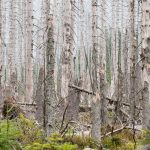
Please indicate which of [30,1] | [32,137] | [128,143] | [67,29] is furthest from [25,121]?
[30,1]

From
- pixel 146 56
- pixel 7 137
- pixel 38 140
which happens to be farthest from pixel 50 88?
pixel 7 137

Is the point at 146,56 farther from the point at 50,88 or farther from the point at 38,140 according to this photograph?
the point at 38,140

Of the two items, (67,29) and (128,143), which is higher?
(67,29)

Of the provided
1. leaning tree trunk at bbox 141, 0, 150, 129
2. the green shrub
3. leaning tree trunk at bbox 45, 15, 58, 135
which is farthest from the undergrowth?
leaning tree trunk at bbox 141, 0, 150, 129

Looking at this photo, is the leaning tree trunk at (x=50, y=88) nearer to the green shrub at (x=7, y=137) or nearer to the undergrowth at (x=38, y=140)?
the undergrowth at (x=38, y=140)

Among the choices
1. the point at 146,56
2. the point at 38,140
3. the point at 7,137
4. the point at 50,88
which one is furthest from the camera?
the point at 146,56

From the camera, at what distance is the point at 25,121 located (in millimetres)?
8312

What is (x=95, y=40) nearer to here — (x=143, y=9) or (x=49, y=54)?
(x=143, y=9)

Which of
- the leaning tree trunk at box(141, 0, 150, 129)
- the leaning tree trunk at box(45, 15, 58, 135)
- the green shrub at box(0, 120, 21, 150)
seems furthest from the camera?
the leaning tree trunk at box(141, 0, 150, 129)

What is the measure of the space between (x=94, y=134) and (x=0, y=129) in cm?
424

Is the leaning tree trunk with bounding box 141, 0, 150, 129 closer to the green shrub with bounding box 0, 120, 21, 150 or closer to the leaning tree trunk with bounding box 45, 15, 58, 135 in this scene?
the leaning tree trunk with bounding box 45, 15, 58, 135

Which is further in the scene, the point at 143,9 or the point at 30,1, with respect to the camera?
the point at 30,1

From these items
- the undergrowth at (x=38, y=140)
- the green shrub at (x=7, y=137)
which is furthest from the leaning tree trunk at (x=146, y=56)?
the green shrub at (x=7, y=137)

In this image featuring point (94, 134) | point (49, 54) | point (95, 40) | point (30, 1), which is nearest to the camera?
point (49, 54)
